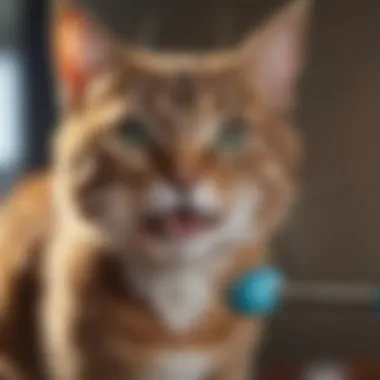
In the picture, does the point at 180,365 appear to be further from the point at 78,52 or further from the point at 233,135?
the point at 78,52

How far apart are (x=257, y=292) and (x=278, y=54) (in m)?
0.29

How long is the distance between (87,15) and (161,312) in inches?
14.5

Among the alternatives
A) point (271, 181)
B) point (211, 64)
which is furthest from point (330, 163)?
point (211, 64)

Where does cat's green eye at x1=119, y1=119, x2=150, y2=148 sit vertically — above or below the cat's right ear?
below

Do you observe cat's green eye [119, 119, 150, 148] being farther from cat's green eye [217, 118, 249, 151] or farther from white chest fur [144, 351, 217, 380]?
white chest fur [144, 351, 217, 380]

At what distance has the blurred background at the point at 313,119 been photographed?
1.08m

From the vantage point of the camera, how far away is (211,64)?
3.56ft

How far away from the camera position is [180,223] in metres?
1.03

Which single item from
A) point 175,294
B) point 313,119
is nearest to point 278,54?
point 313,119

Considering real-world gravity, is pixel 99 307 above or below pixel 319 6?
below

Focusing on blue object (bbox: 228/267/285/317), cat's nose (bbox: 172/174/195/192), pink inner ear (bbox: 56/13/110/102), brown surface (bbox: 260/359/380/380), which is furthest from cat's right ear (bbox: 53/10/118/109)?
brown surface (bbox: 260/359/380/380)

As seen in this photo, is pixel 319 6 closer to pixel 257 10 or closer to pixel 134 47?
pixel 257 10

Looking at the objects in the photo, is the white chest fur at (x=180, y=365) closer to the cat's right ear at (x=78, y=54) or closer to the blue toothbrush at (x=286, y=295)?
the blue toothbrush at (x=286, y=295)

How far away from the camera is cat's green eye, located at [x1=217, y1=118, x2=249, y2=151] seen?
3.46ft
